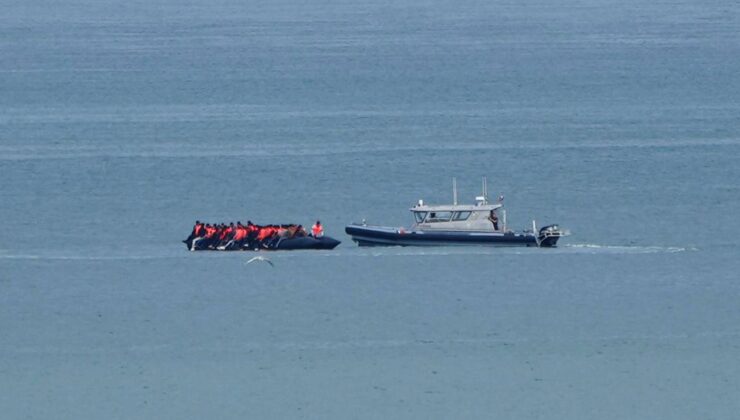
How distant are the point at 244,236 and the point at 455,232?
539 centimetres

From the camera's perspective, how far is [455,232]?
1886 inches

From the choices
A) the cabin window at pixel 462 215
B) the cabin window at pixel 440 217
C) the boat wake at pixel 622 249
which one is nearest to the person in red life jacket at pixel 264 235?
the cabin window at pixel 440 217

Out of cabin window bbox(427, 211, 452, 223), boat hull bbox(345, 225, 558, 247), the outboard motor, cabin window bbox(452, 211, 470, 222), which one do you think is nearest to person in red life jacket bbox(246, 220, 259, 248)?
boat hull bbox(345, 225, 558, 247)

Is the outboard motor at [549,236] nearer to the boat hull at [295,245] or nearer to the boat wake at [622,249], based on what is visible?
the boat wake at [622,249]

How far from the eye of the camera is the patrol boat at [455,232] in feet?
156

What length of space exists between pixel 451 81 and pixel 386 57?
2310 centimetres

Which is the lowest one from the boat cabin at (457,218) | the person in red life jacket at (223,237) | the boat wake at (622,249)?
the boat wake at (622,249)

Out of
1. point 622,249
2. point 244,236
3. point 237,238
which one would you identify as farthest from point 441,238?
point 237,238

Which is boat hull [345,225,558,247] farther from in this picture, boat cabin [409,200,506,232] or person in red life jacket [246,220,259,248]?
person in red life jacket [246,220,259,248]

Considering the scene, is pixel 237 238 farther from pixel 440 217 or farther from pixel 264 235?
pixel 440 217

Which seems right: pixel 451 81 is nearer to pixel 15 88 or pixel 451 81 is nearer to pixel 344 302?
pixel 15 88

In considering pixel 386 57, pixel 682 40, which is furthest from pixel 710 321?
pixel 682 40

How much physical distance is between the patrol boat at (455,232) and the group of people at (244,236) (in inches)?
62.0

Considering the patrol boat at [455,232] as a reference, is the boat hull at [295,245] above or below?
below
